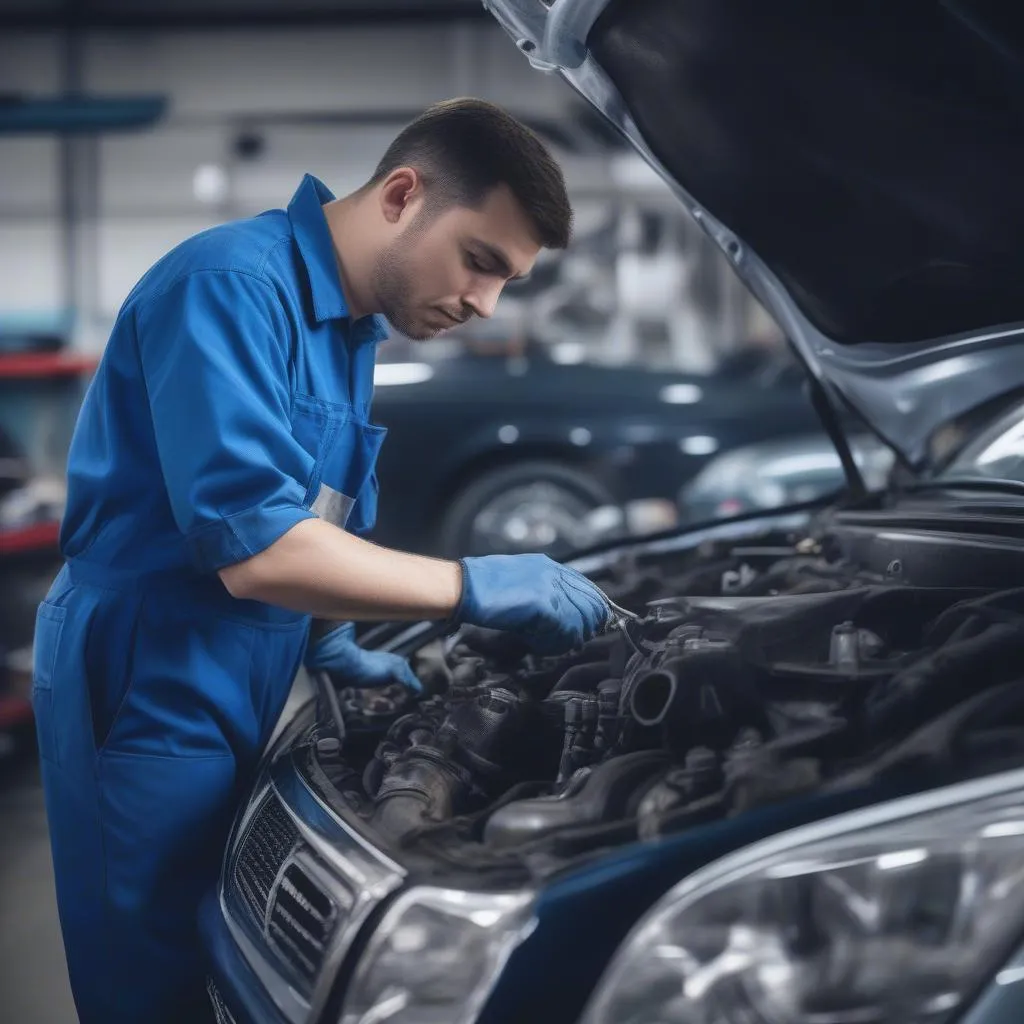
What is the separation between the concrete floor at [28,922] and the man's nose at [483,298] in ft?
4.47

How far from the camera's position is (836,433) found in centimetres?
189

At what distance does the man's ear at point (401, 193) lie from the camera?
4.32ft

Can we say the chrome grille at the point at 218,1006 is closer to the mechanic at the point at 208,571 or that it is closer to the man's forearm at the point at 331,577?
the mechanic at the point at 208,571

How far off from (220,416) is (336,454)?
268mm

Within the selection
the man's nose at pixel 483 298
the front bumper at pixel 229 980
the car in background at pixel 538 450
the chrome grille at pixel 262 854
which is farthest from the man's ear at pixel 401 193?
the car in background at pixel 538 450

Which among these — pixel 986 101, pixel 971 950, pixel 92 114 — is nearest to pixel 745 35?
pixel 986 101

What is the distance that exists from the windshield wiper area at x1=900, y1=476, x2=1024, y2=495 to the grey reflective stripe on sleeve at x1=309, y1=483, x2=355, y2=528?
92cm

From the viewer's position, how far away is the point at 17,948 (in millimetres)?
2150

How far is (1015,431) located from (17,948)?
1953mm

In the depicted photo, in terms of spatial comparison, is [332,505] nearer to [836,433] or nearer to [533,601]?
[533,601]

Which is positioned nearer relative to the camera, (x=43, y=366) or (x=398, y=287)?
(x=398, y=287)

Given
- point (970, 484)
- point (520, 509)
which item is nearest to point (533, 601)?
point (970, 484)

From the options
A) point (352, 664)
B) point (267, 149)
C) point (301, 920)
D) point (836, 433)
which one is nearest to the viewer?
point (301, 920)

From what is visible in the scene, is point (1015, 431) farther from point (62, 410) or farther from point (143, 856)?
point (62, 410)
